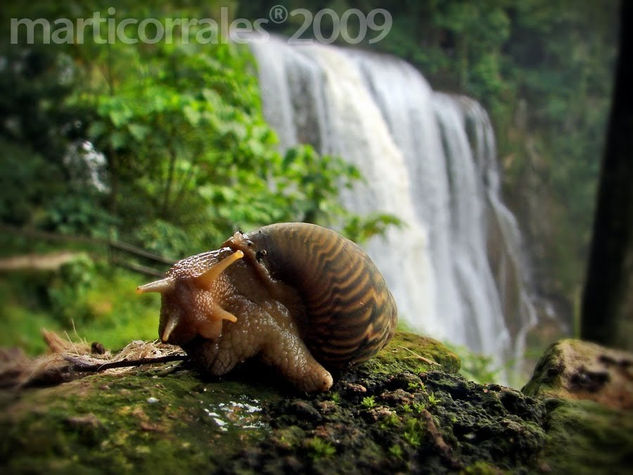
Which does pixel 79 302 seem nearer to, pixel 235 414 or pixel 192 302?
pixel 192 302

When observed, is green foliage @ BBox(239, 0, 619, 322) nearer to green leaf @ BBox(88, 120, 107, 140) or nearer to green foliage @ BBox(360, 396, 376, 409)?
green leaf @ BBox(88, 120, 107, 140)

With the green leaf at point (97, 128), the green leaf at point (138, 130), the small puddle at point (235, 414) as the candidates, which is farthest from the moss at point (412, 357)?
the green leaf at point (97, 128)

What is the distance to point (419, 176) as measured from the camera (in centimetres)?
894

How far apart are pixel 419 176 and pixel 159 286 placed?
26.8ft

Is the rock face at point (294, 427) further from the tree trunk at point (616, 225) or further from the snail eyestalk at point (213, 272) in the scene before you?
the tree trunk at point (616, 225)

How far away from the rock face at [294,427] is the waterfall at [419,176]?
530cm

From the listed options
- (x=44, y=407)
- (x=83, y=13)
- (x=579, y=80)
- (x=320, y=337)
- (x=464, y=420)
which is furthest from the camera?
(x=579, y=80)

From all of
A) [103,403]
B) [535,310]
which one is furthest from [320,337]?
[535,310]

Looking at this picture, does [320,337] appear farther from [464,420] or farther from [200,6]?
[200,6]

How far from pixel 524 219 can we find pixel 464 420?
11.7 meters

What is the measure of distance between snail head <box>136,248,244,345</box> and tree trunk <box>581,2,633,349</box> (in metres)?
2.70

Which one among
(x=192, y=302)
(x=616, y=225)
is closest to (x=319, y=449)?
(x=192, y=302)

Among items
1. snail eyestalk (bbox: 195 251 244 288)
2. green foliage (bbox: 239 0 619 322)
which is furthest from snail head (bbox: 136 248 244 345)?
green foliage (bbox: 239 0 619 322)

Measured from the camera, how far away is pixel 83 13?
9.96 ft
